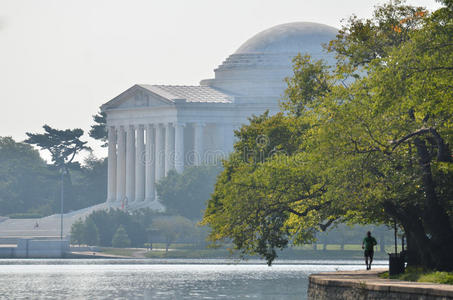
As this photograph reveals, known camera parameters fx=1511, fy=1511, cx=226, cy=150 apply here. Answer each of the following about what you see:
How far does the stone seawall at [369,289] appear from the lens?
183ft

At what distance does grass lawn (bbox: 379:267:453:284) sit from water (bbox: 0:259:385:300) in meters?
15.9

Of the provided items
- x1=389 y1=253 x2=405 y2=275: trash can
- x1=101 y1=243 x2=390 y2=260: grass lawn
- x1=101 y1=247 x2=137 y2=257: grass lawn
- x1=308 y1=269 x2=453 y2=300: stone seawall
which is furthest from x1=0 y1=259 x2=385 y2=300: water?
x1=389 y1=253 x2=405 y2=275: trash can

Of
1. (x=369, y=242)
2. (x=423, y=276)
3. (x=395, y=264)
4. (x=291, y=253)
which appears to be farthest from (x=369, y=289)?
(x=291, y=253)

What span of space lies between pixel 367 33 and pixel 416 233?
1187 cm

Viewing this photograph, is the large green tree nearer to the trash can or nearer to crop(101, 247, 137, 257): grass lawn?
the trash can

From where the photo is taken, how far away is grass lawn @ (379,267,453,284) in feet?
209

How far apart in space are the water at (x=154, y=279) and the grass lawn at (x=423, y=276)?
1593 cm

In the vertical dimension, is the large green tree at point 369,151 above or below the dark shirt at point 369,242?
above

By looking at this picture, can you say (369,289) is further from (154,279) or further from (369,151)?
(154,279)

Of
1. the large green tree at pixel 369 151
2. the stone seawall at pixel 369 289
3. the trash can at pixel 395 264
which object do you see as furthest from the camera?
the trash can at pixel 395 264

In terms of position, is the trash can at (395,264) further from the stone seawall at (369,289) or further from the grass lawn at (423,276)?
the stone seawall at (369,289)

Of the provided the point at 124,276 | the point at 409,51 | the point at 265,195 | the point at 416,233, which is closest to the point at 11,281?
the point at 124,276

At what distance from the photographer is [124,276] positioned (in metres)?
136

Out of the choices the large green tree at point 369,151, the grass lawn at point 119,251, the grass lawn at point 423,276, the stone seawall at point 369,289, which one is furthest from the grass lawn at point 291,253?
the grass lawn at point 423,276
